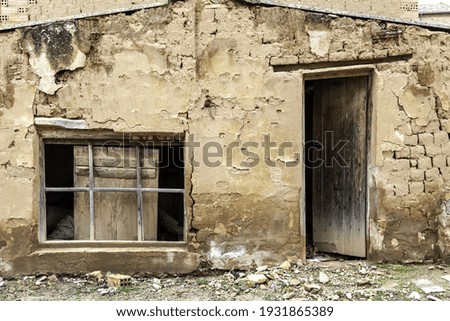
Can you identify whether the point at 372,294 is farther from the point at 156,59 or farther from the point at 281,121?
the point at 156,59

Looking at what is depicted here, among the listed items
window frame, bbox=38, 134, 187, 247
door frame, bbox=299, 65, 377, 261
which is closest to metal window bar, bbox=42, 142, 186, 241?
window frame, bbox=38, 134, 187, 247

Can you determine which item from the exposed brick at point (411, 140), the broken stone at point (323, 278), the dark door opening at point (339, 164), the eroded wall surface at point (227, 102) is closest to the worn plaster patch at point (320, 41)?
the eroded wall surface at point (227, 102)

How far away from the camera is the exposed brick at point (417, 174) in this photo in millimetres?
4355

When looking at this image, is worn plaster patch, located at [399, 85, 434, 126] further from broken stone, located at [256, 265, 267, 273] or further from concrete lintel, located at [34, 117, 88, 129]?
concrete lintel, located at [34, 117, 88, 129]

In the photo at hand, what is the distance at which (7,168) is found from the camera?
169 inches

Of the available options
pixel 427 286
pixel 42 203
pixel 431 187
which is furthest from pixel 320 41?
pixel 42 203

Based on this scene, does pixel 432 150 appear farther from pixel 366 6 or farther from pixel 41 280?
pixel 41 280

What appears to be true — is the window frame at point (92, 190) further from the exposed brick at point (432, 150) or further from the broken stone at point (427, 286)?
the exposed brick at point (432, 150)

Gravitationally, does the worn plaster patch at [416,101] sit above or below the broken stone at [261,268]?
above

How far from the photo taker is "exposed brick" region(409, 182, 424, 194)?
171 inches

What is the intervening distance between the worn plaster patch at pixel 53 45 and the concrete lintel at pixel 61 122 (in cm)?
50

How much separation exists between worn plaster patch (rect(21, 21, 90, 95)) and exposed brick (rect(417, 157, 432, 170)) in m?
3.63

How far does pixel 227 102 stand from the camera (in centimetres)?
432
